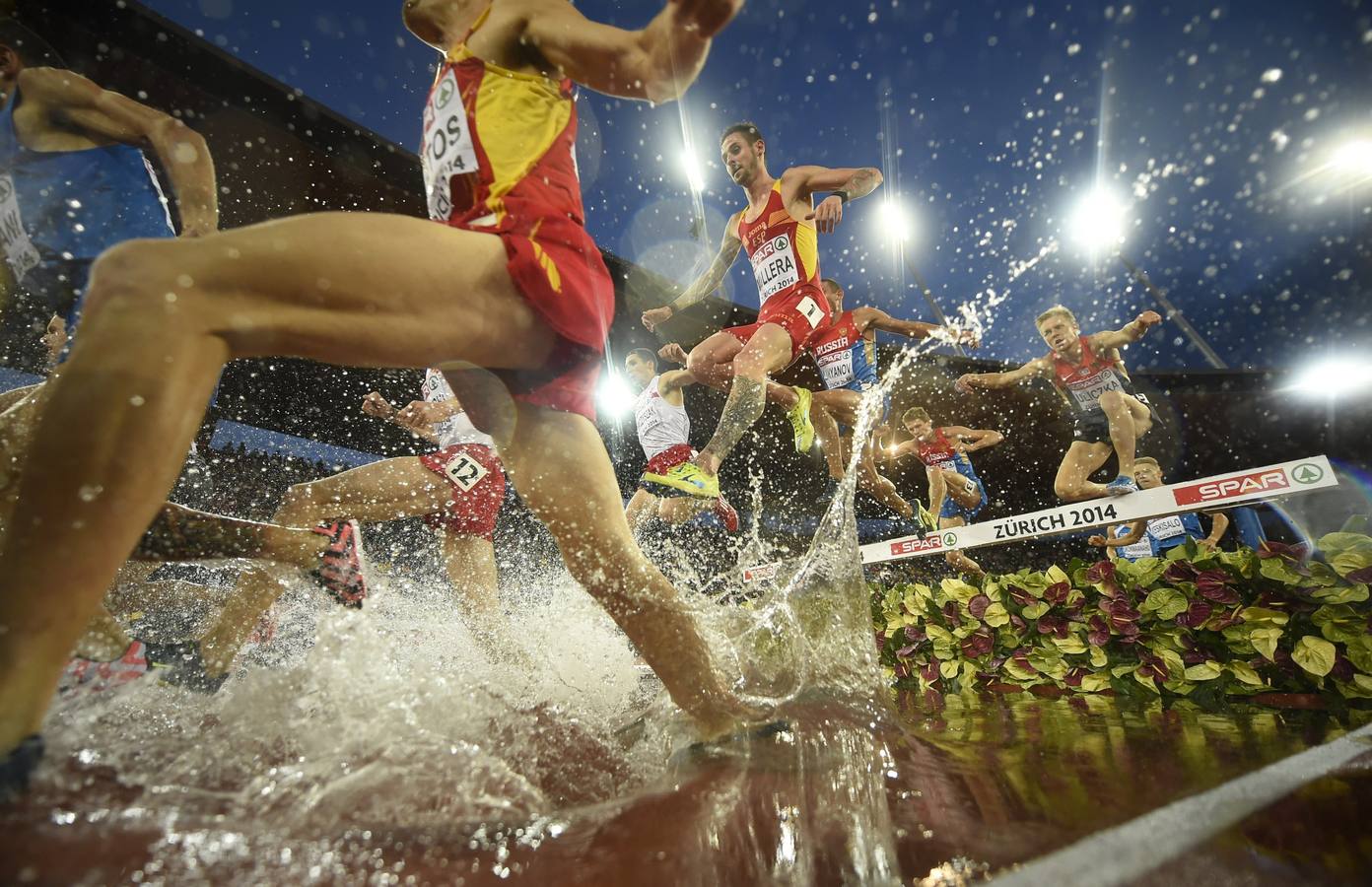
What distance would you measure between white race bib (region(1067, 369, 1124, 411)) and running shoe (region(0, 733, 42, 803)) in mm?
6692

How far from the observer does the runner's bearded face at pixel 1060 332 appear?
5.45 metres

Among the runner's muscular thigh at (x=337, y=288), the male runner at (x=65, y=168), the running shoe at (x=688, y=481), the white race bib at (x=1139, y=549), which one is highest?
the male runner at (x=65, y=168)

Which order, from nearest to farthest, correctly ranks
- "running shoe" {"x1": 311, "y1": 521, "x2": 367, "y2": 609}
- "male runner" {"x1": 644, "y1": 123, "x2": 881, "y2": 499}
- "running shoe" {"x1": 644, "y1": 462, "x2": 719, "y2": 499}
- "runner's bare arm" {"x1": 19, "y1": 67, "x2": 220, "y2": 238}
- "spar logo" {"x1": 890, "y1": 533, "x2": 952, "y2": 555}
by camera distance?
"runner's bare arm" {"x1": 19, "y1": 67, "x2": 220, "y2": 238} < "running shoe" {"x1": 311, "y1": 521, "x2": 367, "y2": 609} < "male runner" {"x1": 644, "y1": 123, "x2": 881, "y2": 499} < "running shoe" {"x1": 644, "y1": 462, "x2": 719, "y2": 499} < "spar logo" {"x1": 890, "y1": 533, "x2": 952, "y2": 555}

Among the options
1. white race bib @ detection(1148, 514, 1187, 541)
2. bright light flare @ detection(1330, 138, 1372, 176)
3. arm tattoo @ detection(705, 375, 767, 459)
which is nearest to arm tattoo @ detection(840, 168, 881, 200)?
arm tattoo @ detection(705, 375, 767, 459)

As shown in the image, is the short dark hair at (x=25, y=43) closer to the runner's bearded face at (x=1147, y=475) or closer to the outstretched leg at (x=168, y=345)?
the outstretched leg at (x=168, y=345)

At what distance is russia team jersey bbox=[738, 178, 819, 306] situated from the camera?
4059 mm

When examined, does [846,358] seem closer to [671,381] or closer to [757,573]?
[671,381]

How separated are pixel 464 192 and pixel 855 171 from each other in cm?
285

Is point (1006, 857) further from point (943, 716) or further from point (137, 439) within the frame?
point (943, 716)

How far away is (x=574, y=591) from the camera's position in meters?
3.11

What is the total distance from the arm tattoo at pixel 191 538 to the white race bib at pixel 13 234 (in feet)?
4.26

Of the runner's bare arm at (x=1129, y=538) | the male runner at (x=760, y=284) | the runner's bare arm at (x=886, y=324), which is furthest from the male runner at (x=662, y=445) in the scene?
the runner's bare arm at (x=1129, y=538)

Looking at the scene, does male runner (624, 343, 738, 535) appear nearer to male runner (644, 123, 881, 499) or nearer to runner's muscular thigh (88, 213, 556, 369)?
male runner (644, 123, 881, 499)

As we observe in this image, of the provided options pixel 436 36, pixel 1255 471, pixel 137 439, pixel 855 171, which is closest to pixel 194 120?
pixel 436 36
